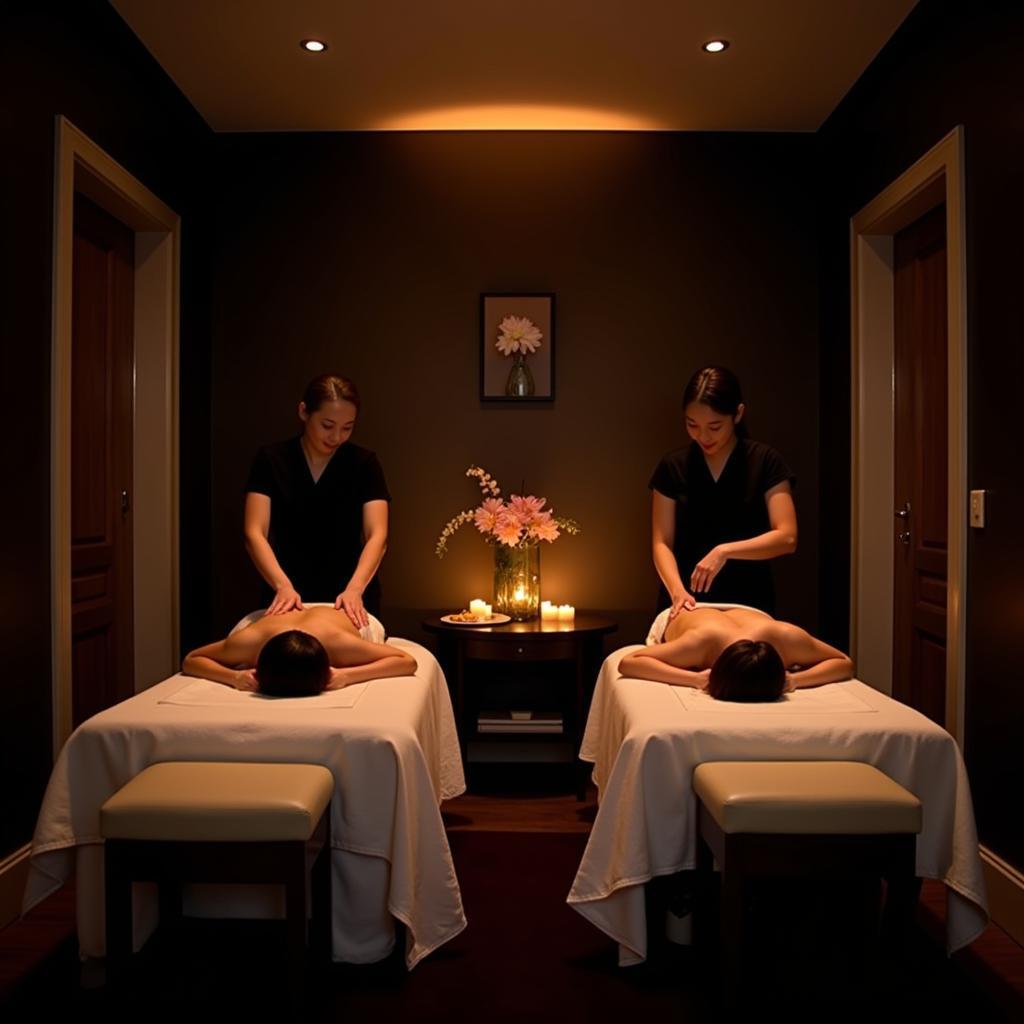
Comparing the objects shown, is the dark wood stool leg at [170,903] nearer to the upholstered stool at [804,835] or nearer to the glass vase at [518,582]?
the upholstered stool at [804,835]

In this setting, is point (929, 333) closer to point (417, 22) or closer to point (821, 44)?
point (821, 44)

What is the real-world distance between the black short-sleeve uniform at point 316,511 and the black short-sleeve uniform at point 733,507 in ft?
3.29

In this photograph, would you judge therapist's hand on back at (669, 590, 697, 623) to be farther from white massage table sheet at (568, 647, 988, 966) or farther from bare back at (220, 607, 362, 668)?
bare back at (220, 607, 362, 668)

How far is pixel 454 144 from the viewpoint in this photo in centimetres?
389

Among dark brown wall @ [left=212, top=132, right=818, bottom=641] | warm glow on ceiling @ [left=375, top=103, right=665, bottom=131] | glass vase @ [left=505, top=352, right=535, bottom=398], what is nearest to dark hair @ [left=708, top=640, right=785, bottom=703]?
dark brown wall @ [left=212, top=132, right=818, bottom=641]

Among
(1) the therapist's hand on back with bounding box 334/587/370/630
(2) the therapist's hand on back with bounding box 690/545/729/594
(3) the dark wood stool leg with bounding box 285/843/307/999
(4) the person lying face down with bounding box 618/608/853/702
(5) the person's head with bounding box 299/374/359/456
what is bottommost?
(3) the dark wood stool leg with bounding box 285/843/307/999

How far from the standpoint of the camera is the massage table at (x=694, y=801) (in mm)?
1990

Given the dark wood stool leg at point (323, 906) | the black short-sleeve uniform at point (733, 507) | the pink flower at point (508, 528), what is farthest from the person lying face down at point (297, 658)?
the black short-sleeve uniform at point (733, 507)

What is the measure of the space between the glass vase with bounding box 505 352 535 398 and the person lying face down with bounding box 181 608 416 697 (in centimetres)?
147

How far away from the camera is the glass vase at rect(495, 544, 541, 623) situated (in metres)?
3.65

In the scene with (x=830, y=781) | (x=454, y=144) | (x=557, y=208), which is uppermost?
(x=454, y=144)

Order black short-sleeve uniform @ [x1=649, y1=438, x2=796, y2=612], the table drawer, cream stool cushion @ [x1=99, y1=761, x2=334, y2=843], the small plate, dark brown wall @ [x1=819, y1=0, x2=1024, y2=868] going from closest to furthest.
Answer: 1. cream stool cushion @ [x1=99, y1=761, x2=334, y2=843]
2. dark brown wall @ [x1=819, y1=0, x2=1024, y2=868]
3. black short-sleeve uniform @ [x1=649, y1=438, x2=796, y2=612]
4. the table drawer
5. the small plate

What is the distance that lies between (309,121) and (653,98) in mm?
1299

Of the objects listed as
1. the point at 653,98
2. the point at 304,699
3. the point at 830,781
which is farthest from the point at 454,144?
the point at 830,781
